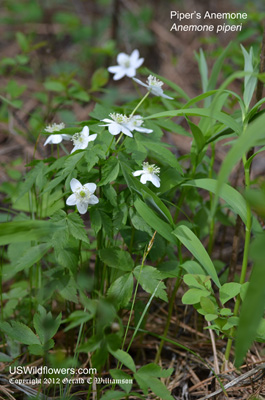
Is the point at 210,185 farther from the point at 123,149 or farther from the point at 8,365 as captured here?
the point at 8,365

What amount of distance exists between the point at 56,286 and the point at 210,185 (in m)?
0.60

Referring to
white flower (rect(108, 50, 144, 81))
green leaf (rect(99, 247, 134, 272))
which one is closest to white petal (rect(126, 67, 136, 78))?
white flower (rect(108, 50, 144, 81))

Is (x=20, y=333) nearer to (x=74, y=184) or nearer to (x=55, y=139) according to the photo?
(x=74, y=184)

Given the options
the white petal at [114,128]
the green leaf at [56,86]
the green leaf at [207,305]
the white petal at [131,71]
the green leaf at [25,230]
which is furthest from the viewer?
the green leaf at [56,86]

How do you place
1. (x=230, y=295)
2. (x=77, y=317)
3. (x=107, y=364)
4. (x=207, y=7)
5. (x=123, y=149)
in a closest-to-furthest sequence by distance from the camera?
(x=77, y=317) < (x=230, y=295) < (x=123, y=149) < (x=107, y=364) < (x=207, y=7)

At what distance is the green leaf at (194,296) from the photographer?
1184mm

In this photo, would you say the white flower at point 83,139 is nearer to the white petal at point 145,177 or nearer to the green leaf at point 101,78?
the white petal at point 145,177

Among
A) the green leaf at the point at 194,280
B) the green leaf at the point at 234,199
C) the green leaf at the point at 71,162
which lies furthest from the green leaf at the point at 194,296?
the green leaf at the point at 71,162

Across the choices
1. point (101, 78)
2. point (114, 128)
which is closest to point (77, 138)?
point (114, 128)

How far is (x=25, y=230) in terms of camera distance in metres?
1.06

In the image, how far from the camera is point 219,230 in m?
2.27

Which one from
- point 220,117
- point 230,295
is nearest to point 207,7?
point 220,117

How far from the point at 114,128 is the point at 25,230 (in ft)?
1.44

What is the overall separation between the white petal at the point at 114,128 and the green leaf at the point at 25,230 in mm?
373
